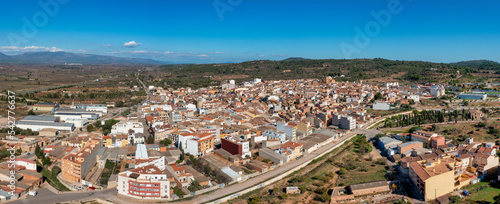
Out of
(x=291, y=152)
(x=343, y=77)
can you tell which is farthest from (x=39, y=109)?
(x=343, y=77)

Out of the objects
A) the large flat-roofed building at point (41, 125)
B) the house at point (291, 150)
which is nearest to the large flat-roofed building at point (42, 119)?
the large flat-roofed building at point (41, 125)

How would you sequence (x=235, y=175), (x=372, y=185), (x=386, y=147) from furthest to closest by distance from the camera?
(x=386, y=147), (x=235, y=175), (x=372, y=185)

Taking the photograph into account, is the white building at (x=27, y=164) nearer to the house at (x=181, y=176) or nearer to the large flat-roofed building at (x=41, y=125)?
the house at (x=181, y=176)

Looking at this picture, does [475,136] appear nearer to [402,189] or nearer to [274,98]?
[402,189]

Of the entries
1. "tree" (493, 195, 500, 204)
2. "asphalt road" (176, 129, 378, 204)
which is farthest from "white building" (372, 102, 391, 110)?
"tree" (493, 195, 500, 204)

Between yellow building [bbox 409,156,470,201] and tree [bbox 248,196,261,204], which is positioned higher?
yellow building [bbox 409,156,470,201]

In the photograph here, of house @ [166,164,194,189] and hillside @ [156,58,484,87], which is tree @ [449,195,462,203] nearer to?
house @ [166,164,194,189]
